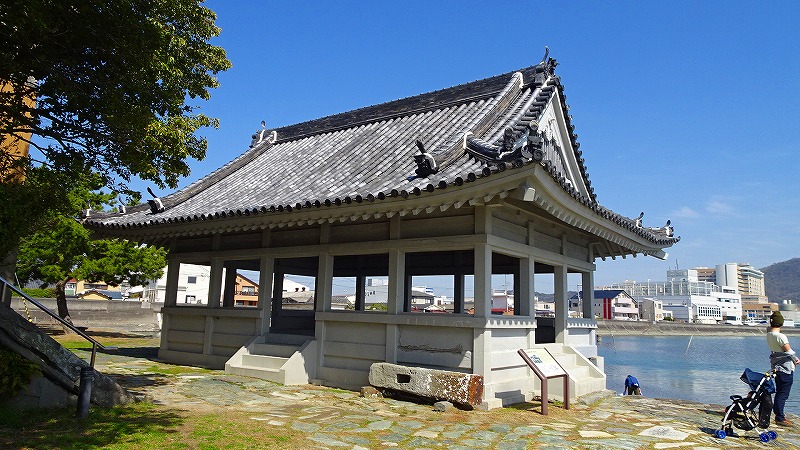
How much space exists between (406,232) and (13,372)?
235 inches

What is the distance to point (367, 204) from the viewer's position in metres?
8.62

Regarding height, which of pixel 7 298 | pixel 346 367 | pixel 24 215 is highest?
pixel 24 215

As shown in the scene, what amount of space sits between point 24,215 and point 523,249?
294 inches

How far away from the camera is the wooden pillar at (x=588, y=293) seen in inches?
511

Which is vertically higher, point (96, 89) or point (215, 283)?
point (96, 89)

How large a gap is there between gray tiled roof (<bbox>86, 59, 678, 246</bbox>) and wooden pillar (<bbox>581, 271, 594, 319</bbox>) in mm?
1691

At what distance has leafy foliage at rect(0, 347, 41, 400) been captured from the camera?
20.2ft

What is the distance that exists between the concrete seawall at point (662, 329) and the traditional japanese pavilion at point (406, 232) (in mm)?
58352

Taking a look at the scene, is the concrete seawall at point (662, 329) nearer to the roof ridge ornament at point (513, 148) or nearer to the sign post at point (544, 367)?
the sign post at point (544, 367)

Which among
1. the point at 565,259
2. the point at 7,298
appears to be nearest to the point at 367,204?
the point at 565,259

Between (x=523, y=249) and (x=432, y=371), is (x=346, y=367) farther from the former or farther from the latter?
(x=523, y=249)

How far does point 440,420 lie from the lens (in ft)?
23.9

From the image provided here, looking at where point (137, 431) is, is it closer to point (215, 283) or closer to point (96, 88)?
point (96, 88)

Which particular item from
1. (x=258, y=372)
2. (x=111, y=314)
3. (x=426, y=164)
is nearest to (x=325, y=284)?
(x=258, y=372)
